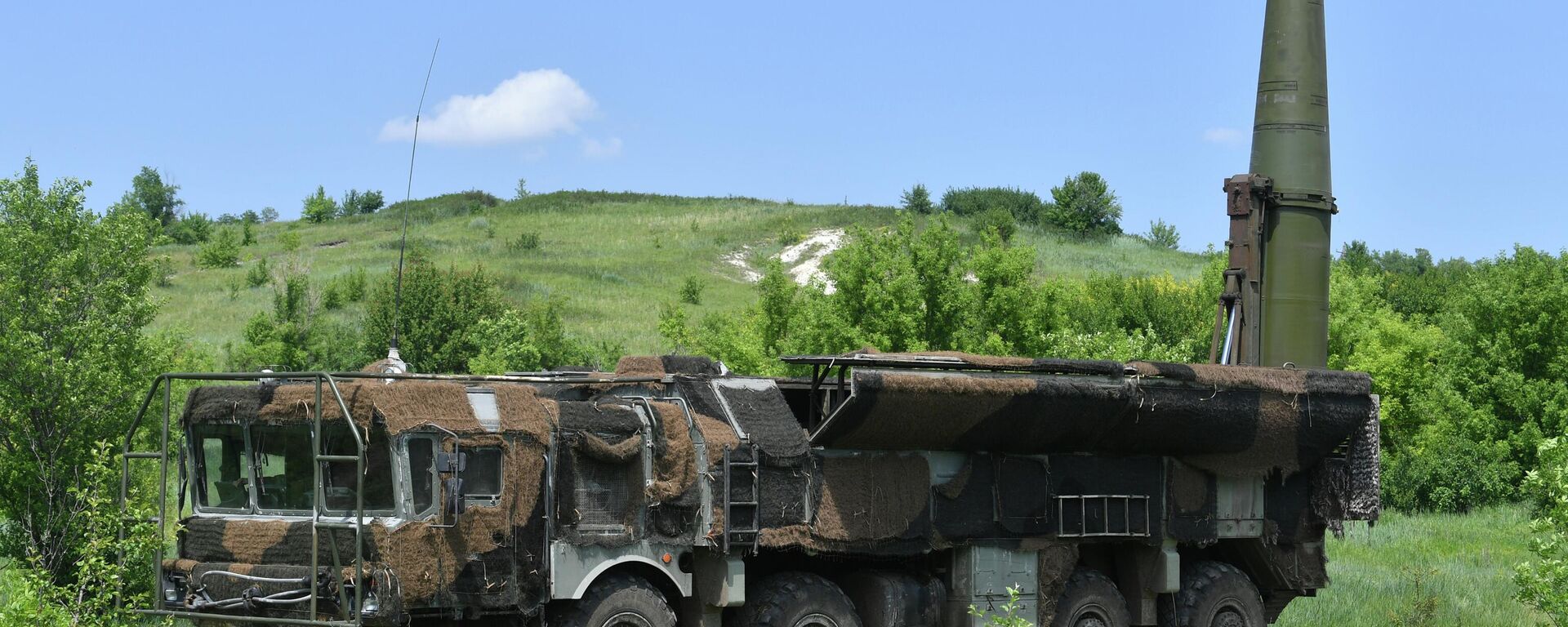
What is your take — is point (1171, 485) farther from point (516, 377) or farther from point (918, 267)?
point (918, 267)

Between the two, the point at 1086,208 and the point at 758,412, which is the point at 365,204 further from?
the point at 758,412

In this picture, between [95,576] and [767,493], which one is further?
[767,493]

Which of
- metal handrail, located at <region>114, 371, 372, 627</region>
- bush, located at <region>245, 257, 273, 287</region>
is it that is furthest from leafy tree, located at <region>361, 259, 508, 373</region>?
metal handrail, located at <region>114, 371, 372, 627</region>

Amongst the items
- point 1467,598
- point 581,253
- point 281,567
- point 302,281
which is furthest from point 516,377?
point 581,253

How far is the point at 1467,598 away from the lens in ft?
67.2

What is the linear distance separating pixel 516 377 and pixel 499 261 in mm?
67471

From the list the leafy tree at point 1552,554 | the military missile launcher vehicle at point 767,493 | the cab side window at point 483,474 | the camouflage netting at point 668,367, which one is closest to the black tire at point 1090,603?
the military missile launcher vehicle at point 767,493

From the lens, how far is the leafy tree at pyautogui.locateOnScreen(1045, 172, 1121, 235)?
364ft

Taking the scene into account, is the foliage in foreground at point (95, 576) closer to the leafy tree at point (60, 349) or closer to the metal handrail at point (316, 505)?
the metal handrail at point (316, 505)

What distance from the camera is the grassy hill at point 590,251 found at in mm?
62469

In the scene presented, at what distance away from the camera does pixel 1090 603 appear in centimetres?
1479

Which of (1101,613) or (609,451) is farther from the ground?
(609,451)

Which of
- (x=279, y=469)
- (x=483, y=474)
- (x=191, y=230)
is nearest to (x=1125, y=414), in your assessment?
(x=483, y=474)

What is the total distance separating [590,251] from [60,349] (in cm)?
7166
